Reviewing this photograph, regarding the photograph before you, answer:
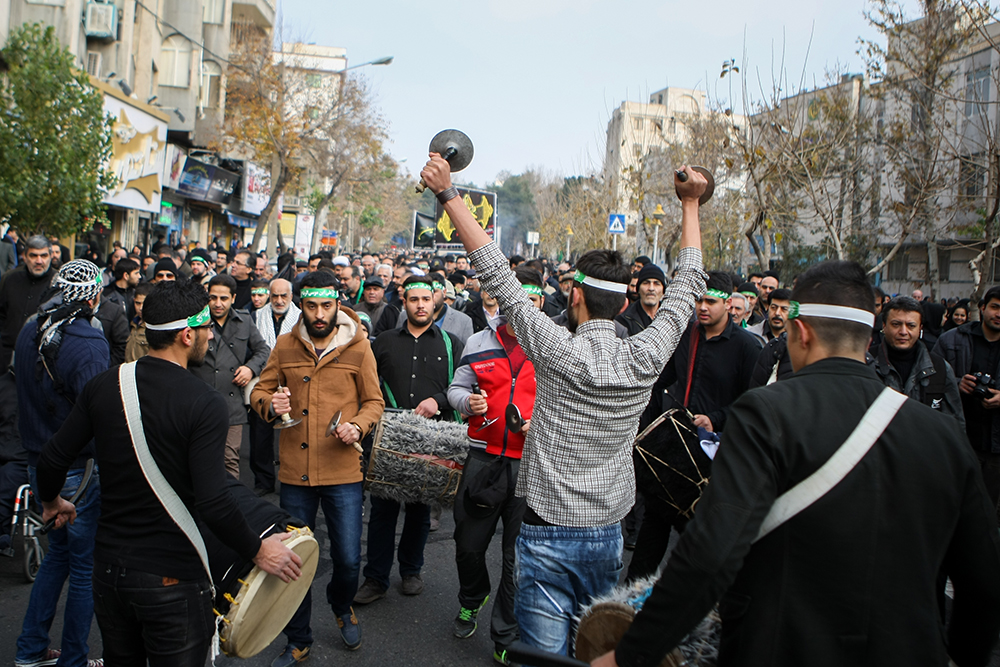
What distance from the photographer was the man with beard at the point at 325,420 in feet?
14.8

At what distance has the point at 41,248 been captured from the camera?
766 cm

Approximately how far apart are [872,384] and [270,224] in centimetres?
4834

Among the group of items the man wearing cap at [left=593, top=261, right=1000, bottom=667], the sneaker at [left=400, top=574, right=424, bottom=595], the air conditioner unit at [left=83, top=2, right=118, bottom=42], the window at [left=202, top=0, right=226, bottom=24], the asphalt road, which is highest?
the window at [left=202, top=0, right=226, bottom=24]

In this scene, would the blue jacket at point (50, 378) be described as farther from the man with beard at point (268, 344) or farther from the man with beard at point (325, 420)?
the man with beard at point (268, 344)

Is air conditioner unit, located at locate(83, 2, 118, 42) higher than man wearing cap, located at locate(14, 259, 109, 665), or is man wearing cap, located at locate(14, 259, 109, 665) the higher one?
air conditioner unit, located at locate(83, 2, 118, 42)

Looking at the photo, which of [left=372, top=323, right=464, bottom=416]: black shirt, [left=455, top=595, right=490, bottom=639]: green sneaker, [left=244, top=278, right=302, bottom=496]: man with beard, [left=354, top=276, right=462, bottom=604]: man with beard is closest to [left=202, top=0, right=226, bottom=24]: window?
[left=244, top=278, right=302, bottom=496]: man with beard

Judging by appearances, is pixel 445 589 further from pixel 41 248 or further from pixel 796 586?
pixel 41 248

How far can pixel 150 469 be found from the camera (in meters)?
2.95

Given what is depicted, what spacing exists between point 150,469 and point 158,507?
0.16 metres

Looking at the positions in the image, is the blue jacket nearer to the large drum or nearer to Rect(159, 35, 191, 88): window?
the large drum

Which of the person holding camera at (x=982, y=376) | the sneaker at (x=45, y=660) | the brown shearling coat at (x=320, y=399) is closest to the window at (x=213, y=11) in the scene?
the brown shearling coat at (x=320, y=399)

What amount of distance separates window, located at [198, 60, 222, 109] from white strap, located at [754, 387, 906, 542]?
33.8 metres

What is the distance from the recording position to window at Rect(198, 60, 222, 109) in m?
32.2

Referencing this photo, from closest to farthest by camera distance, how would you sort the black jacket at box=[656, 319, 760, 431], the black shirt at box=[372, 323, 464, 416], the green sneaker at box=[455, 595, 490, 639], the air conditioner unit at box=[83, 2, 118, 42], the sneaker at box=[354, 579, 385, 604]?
the green sneaker at box=[455, 595, 490, 639] < the sneaker at box=[354, 579, 385, 604] < the black jacket at box=[656, 319, 760, 431] < the black shirt at box=[372, 323, 464, 416] < the air conditioner unit at box=[83, 2, 118, 42]
